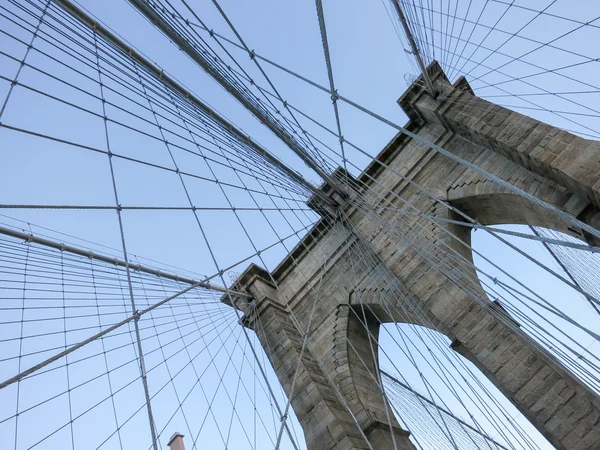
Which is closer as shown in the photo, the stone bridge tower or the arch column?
the stone bridge tower

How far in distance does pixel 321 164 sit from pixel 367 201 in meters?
1.49

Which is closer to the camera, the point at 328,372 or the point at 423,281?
the point at 423,281

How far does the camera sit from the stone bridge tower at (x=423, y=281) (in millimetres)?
6840

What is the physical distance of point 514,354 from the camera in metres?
7.05

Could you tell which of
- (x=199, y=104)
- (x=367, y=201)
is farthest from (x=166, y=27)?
(x=367, y=201)

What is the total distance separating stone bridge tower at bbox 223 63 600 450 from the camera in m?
6.84

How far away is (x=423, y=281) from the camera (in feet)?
28.3

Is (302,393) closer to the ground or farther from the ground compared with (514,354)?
closer to the ground

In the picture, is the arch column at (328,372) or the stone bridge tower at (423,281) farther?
the arch column at (328,372)

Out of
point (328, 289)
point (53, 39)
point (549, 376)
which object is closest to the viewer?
point (549, 376)

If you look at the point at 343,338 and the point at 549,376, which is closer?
the point at 549,376

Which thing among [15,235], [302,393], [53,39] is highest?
[53,39]

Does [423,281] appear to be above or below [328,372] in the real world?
above

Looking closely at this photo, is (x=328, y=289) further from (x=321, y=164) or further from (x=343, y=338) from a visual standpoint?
(x=321, y=164)
